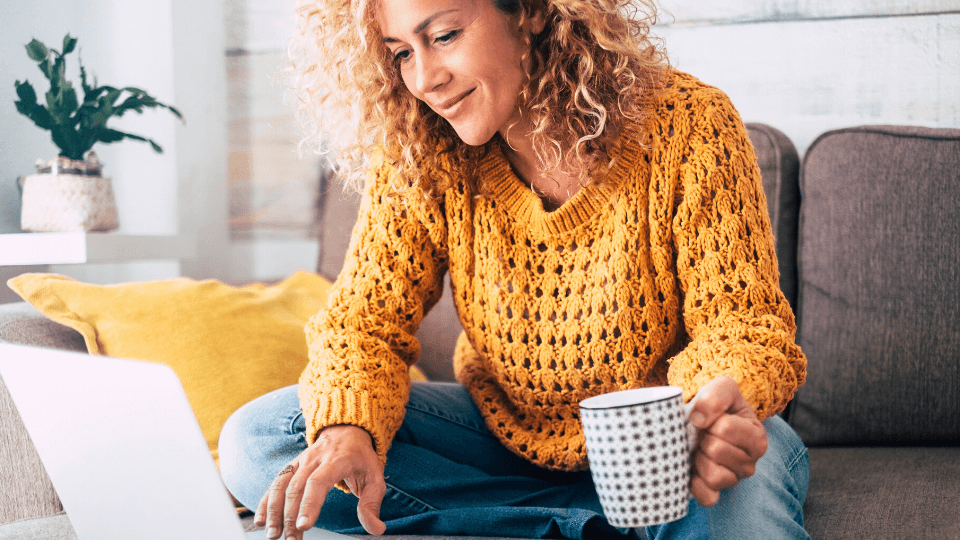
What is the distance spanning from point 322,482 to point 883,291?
0.91 meters

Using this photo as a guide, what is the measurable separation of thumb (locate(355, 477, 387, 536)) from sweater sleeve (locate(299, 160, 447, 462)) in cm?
6

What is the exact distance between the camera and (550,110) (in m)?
0.91

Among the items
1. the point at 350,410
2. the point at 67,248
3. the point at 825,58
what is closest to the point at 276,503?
the point at 350,410

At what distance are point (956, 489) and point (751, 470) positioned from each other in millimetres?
520

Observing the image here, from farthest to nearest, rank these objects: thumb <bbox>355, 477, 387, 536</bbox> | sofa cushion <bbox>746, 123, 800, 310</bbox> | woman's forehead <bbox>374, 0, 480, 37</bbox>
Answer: sofa cushion <bbox>746, 123, 800, 310</bbox> < woman's forehead <bbox>374, 0, 480, 37</bbox> < thumb <bbox>355, 477, 387, 536</bbox>

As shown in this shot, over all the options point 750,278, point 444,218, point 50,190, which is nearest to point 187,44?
point 50,190

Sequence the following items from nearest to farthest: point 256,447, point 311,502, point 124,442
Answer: point 124,442
point 311,502
point 256,447

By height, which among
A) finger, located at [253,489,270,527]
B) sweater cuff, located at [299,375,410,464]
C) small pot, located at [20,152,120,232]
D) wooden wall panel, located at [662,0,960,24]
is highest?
wooden wall panel, located at [662,0,960,24]

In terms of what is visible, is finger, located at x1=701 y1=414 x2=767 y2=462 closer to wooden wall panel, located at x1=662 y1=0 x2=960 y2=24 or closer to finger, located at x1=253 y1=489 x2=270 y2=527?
finger, located at x1=253 y1=489 x2=270 y2=527

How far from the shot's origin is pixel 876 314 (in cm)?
112

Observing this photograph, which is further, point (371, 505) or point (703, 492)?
point (371, 505)

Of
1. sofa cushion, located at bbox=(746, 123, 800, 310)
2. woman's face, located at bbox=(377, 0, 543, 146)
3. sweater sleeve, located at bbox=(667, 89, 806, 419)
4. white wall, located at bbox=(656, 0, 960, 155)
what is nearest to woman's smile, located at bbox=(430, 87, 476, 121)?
woman's face, located at bbox=(377, 0, 543, 146)

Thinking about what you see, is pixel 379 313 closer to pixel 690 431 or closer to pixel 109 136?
pixel 690 431

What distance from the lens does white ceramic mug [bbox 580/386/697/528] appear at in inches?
22.1
